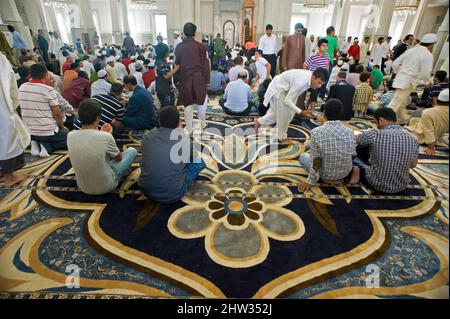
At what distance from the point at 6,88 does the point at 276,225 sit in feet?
7.65

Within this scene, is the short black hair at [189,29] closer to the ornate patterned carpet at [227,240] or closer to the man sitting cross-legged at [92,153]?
the man sitting cross-legged at [92,153]

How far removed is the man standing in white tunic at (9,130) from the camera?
2061 millimetres

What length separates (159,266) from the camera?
1548mm

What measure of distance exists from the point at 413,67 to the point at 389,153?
2.12 meters

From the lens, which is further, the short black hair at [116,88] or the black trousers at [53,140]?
the short black hair at [116,88]

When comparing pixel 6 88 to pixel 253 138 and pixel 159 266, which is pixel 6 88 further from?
pixel 253 138

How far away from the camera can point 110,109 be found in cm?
328

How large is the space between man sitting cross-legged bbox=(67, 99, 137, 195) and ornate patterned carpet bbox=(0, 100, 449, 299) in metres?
0.14

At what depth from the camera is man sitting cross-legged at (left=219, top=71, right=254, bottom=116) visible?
4.29 metres

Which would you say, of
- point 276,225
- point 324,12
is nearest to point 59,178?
point 276,225

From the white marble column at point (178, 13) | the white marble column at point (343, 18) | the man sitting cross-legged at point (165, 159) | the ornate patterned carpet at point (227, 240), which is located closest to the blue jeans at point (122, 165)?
the ornate patterned carpet at point (227, 240)

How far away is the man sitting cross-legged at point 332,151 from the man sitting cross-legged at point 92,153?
1635 mm

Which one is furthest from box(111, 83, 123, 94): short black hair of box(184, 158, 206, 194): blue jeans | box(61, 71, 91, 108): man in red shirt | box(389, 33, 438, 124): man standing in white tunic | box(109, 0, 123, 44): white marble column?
box(109, 0, 123, 44): white marble column
